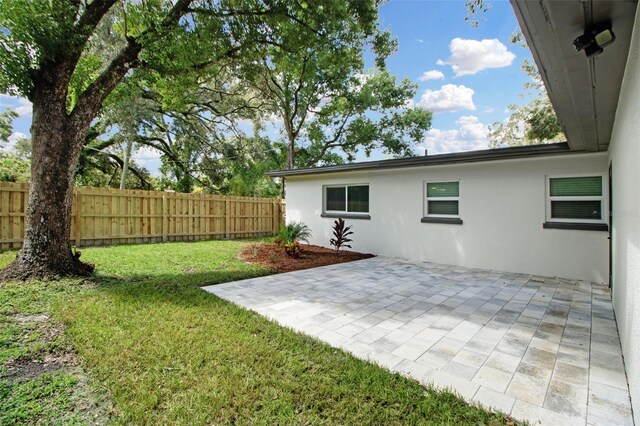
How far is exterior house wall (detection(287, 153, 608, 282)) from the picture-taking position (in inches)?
218

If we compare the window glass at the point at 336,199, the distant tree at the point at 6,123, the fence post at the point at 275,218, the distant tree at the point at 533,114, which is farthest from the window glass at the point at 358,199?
the distant tree at the point at 6,123

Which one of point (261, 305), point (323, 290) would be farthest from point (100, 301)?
point (323, 290)

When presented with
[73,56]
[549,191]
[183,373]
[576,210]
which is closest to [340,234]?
[549,191]

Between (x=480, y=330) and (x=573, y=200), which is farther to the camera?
(x=573, y=200)

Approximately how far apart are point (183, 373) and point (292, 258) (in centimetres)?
522

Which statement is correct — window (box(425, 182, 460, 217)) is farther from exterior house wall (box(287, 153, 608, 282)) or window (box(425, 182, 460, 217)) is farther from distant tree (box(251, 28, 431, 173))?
distant tree (box(251, 28, 431, 173))

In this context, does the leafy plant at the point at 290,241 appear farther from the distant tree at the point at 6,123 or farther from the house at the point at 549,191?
the distant tree at the point at 6,123

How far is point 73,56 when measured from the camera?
4848mm

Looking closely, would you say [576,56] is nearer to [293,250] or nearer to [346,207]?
[293,250]

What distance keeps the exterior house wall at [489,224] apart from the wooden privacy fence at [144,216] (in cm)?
486

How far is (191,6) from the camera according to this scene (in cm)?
603

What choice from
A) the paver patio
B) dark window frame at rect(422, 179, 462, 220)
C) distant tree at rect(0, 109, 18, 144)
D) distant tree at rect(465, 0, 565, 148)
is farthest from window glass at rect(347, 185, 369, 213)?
distant tree at rect(0, 109, 18, 144)

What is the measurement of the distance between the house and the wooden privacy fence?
3.28m

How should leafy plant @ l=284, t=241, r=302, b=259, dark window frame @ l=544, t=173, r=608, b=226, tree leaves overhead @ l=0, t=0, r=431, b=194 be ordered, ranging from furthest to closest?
leafy plant @ l=284, t=241, r=302, b=259
dark window frame @ l=544, t=173, r=608, b=226
tree leaves overhead @ l=0, t=0, r=431, b=194
